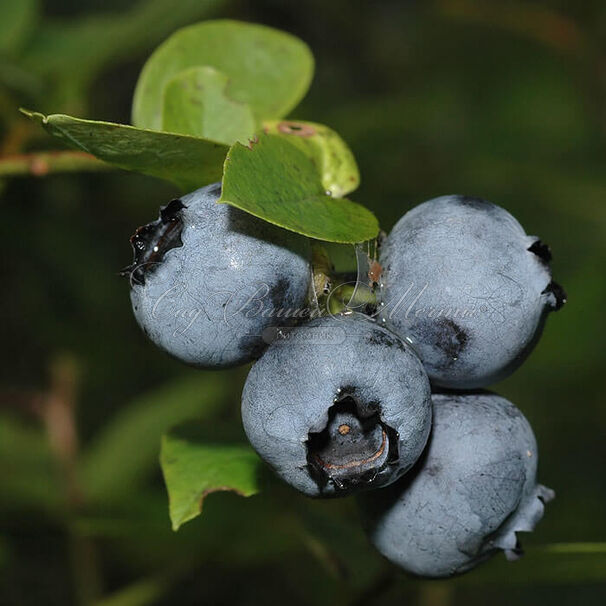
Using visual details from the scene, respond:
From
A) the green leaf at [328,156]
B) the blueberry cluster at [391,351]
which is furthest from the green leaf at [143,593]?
the green leaf at [328,156]

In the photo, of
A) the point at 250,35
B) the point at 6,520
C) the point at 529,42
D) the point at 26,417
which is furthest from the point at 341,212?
the point at 529,42

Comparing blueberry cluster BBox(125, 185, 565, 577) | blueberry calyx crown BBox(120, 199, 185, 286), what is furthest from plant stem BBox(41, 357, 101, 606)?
blueberry calyx crown BBox(120, 199, 185, 286)

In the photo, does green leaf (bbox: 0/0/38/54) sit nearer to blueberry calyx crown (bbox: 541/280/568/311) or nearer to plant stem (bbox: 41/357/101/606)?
plant stem (bbox: 41/357/101/606)

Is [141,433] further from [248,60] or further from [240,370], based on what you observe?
[248,60]

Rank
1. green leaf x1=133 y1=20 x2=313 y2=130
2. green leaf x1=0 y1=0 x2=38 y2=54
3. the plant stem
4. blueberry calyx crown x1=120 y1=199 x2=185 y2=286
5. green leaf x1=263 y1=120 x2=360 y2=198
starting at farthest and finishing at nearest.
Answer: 1. the plant stem
2. green leaf x1=0 y1=0 x2=38 y2=54
3. green leaf x1=133 y1=20 x2=313 y2=130
4. green leaf x1=263 y1=120 x2=360 y2=198
5. blueberry calyx crown x1=120 y1=199 x2=185 y2=286

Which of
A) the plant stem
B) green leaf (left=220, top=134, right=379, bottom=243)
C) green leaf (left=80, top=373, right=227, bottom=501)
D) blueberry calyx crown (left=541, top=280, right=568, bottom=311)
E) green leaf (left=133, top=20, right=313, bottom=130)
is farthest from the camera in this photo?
green leaf (left=80, top=373, right=227, bottom=501)

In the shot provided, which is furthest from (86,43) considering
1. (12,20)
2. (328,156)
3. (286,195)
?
(286,195)
